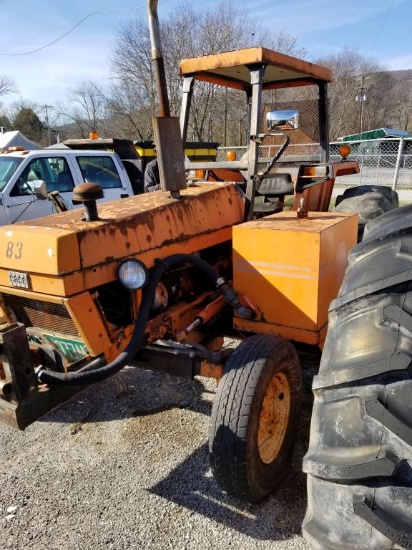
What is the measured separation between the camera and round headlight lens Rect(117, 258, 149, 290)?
2414mm

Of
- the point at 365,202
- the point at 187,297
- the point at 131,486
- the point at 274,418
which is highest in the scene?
the point at 365,202

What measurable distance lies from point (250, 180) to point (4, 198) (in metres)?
5.53

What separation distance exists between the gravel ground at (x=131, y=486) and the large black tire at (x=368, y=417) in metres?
0.91

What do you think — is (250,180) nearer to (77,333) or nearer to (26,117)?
(77,333)

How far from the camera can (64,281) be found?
2230 mm

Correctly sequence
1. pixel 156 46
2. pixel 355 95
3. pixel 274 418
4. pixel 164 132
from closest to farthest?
pixel 156 46
pixel 164 132
pixel 274 418
pixel 355 95

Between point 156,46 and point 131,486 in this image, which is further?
point 131,486

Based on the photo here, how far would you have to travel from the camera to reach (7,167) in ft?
25.7

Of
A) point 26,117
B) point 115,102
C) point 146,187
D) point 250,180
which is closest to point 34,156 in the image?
point 146,187

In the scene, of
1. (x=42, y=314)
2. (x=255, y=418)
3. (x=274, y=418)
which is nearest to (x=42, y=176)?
(x=42, y=314)

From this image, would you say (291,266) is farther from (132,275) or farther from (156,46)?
(156,46)

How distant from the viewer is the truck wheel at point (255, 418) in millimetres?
2332

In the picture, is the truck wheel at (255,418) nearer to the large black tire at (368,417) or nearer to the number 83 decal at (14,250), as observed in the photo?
the large black tire at (368,417)

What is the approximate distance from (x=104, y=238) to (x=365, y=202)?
2.86 metres
